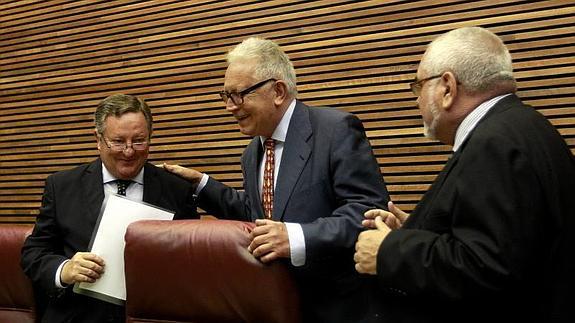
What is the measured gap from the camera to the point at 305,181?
1904 mm

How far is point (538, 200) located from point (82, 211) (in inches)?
60.5

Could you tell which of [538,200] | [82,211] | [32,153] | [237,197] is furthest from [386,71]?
[32,153]

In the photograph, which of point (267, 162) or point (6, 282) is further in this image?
point (6, 282)

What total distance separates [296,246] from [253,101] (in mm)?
598

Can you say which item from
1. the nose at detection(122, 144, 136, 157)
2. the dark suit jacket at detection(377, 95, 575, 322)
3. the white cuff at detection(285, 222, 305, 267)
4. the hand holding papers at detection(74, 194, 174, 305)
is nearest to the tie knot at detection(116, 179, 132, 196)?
the nose at detection(122, 144, 136, 157)

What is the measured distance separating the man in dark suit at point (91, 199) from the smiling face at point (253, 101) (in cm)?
42

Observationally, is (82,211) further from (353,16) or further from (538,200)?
(353,16)

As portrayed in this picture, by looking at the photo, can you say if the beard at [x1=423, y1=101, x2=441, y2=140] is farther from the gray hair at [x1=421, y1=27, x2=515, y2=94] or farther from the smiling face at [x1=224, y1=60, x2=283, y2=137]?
the smiling face at [x1=224, y1=60, x2=283, y2=137]

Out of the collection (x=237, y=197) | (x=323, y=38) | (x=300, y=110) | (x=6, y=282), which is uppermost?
(x=323, y=38)

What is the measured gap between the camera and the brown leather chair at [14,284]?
92.0 inches

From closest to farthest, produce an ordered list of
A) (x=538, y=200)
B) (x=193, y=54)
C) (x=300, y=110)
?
(x=538, y=200)
(x=300, y=110)
(x=193, y=54)

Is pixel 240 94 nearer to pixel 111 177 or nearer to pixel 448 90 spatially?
pixel 111 177

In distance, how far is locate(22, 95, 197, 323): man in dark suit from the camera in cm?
210

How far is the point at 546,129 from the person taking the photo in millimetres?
1381
